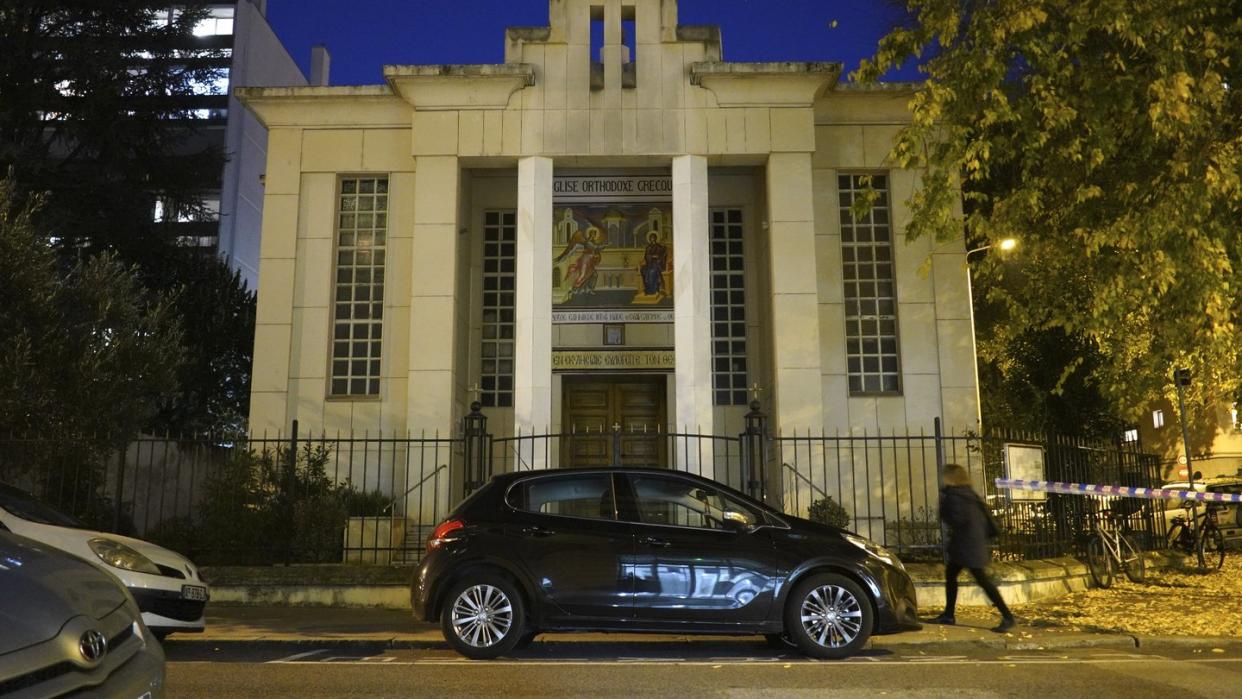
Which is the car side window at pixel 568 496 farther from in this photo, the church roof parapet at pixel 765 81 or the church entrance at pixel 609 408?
the church roof parapet at pixel 765 81

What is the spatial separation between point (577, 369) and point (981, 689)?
12571mm

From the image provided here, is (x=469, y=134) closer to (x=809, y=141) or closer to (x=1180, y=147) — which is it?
(x=809, y=141)

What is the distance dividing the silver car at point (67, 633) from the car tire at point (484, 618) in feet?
16.1

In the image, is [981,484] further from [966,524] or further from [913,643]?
[913,643]

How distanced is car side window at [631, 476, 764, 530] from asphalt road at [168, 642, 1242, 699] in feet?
3.75

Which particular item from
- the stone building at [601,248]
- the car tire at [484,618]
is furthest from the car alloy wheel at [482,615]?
the stone building at [601,248]

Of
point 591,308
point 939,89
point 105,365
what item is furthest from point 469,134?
point 939,89

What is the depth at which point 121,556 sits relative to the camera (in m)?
8.54

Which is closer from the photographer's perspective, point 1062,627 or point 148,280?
point 1062,627

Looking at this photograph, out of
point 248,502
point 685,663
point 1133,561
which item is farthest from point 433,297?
point 1133,561

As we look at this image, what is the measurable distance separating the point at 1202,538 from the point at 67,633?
17.9m

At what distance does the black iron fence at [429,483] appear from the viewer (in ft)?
44.2

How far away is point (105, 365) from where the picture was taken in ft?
46.5

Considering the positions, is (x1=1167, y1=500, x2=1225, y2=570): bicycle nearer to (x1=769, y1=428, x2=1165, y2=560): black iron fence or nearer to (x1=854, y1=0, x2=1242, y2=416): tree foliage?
(x1=769, y1=428, x2=1165, y2=560): black iron fence
